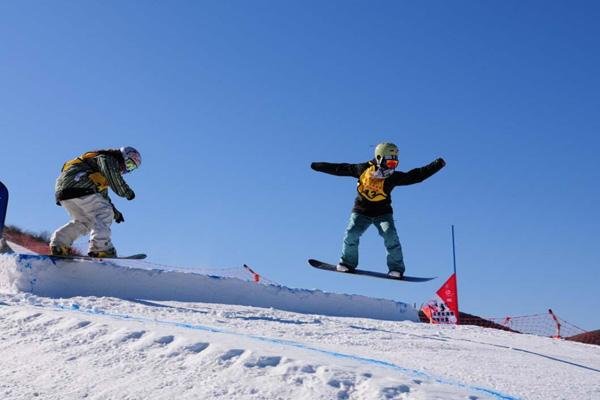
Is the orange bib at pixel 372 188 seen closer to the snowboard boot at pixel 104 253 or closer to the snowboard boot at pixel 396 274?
the snowboard boot at pixel 396 274

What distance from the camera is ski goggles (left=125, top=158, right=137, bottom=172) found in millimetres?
7164

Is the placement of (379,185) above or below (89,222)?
above

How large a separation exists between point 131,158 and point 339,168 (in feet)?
→ 8.87

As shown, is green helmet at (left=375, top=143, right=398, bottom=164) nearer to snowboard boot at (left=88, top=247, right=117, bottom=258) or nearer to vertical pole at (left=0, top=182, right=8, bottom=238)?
snowboard boot at (left=88, top=247, right=117, bottom=258)

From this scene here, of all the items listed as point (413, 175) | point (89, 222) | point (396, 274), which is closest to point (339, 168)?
point (413, 175)

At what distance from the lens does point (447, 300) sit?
12711 millimetres

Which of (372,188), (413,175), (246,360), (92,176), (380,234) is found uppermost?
(413,175)

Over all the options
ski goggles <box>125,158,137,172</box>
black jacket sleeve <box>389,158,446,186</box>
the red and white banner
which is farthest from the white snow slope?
the red and white banner

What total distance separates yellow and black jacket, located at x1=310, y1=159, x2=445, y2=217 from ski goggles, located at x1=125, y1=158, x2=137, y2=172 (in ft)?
9.19

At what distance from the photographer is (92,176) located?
23.0 feet

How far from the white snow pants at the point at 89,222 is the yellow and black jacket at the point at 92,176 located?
0.09 m

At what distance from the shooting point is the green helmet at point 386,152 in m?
8.16

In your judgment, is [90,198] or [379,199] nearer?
[90,198]

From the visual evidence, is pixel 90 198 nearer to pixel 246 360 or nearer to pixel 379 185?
pixel 379 185
